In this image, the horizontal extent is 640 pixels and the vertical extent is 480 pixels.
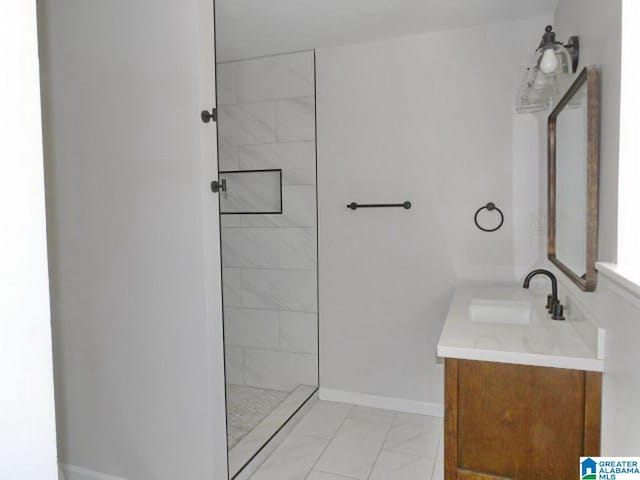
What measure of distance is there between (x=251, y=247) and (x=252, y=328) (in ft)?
1.92

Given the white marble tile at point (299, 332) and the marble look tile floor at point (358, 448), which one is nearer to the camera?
the marble look tile floor at point (358, 448)

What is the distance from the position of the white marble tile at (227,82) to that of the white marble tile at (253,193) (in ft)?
1.73

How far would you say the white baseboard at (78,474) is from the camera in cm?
201

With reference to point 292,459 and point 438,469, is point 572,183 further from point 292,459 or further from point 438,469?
point 292,459

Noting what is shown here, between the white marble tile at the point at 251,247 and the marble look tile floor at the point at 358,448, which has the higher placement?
the white marble tile at the point at 251,247

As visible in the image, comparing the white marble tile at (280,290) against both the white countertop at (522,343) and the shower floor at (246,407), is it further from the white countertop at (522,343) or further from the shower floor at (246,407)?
the white countertop at (522,343)

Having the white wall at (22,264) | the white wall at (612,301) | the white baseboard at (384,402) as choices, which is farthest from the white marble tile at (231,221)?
the white wall at (22,264)

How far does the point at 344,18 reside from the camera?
7.97ft

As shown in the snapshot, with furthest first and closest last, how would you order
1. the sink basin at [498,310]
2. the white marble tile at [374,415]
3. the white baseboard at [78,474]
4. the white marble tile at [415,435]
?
1. the white marble tile at [374,415]
2. the white marble tile at [415,435]
3. the sink basin at [498,310]
4. the white baseboard at [78,474]

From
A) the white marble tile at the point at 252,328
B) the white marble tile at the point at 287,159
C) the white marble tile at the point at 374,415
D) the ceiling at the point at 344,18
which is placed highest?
the ceiling at the point at 344,18

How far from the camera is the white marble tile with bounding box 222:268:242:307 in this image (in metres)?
3.27

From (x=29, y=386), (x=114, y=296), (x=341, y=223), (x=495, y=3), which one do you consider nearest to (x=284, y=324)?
(x=341, y=223)

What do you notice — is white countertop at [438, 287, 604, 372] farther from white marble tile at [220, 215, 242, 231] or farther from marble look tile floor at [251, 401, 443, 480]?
white marble tile at [220, 215, 242, 231]

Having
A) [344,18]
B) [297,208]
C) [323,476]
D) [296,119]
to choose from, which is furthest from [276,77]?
[323,476]
